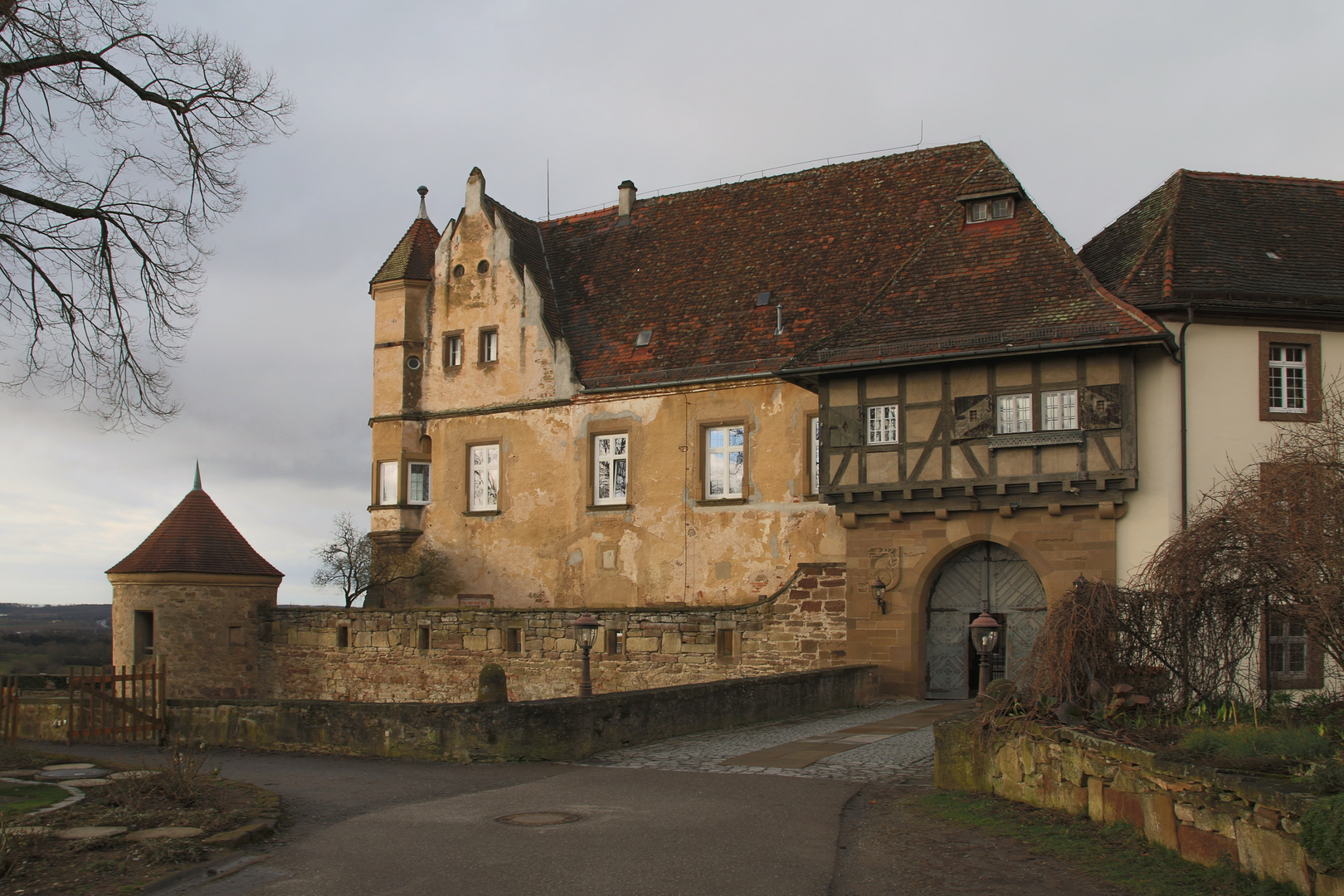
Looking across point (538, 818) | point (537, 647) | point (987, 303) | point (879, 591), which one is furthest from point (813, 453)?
point (538, 818)

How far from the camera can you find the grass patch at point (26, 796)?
913cm

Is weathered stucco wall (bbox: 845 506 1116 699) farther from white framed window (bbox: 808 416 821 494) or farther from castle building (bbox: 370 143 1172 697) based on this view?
white framed window (bbox: 808 416 821 494)

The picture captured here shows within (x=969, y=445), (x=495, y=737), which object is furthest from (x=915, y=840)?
(x=969, y=445)

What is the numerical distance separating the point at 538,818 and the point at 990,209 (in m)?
15.7

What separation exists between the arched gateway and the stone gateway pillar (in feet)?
48.8

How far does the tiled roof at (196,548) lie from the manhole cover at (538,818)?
747 inches

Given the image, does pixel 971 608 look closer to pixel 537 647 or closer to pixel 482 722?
pixel 537 647

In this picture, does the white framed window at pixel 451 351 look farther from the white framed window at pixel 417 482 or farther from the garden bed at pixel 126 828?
the garden bed at pixel 126 828

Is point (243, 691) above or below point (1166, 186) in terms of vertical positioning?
below

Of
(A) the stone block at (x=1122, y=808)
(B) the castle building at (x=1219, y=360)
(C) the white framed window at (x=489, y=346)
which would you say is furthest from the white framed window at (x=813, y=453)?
(A) the stone block at (x=1122, y=808)

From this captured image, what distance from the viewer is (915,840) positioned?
28.6 ft

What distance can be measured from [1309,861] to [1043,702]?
12.0ft

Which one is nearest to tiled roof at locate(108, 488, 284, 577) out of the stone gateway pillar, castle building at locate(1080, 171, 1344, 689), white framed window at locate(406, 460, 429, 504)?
the stone gateway pillar

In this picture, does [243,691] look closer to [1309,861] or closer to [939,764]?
[939,764]
